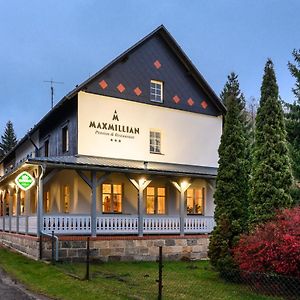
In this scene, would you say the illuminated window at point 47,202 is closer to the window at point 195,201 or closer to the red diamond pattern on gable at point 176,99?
the window at point 195,201

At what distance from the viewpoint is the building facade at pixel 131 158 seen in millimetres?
19062

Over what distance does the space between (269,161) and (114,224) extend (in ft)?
27.3

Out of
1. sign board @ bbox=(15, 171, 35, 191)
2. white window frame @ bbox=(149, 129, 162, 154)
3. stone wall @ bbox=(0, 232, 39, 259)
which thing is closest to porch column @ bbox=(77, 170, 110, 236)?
sign board @ bbox=(15, 171, 35, 191)

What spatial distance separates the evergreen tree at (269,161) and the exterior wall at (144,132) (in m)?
9.83

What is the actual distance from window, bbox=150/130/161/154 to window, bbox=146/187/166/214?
6.55 ft

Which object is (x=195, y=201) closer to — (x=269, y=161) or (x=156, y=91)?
(x=156, y=91)

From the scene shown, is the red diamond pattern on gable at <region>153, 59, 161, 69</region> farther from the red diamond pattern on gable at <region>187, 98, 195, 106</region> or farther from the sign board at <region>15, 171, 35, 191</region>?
Answer: the sign board at <region>15, 171, 35, 191</region>

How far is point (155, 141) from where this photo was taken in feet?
79.7

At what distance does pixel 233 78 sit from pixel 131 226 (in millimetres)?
30789

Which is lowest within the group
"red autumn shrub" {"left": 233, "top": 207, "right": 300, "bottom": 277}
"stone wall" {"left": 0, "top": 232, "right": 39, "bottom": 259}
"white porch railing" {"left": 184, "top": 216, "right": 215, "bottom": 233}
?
"stone wall" {"left": 0, "top": 232, "right": 39, "bottom": 259}

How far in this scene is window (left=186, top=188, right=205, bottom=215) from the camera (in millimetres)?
24719

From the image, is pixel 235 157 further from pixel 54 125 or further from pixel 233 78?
pixel 233 78

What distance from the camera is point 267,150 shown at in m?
13.4

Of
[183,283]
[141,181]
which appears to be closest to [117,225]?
[141,181]
